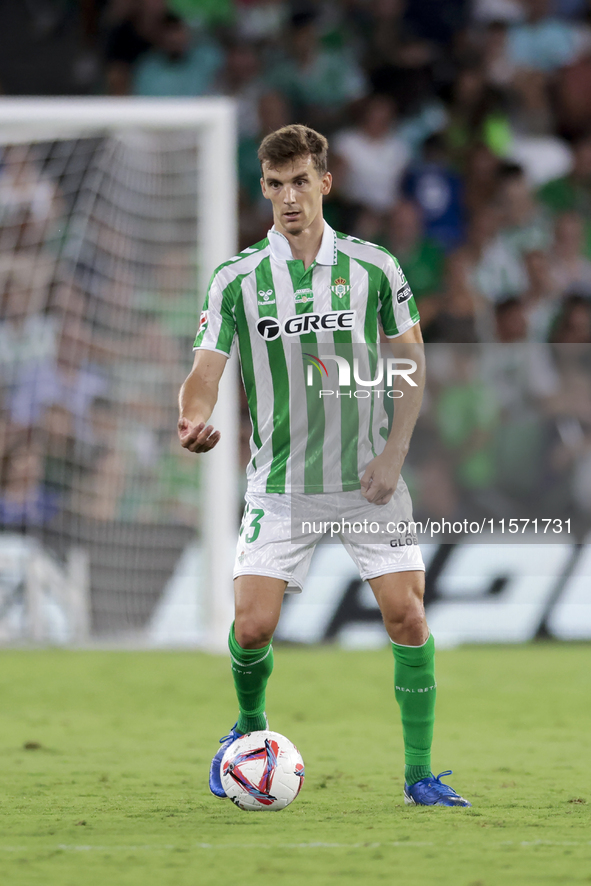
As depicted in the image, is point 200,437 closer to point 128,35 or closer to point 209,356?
point 209,356

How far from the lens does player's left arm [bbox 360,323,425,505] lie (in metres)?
3.96

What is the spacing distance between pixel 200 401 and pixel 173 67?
291 inches

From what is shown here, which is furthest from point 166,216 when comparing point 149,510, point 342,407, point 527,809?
point 527,809

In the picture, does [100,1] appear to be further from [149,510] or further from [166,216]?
[149,510]

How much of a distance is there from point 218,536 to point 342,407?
3862 mm

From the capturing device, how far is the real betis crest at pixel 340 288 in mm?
4035

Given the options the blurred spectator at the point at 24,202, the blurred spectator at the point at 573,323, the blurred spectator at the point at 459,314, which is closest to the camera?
the blurred spectator at the point at 24,202

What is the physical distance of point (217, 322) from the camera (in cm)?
404

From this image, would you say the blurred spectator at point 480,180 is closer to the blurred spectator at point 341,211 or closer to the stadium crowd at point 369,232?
the stadium crowd at point 369,232

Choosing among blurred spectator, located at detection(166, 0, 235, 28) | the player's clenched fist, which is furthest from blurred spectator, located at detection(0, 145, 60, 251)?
the player's clenched fist

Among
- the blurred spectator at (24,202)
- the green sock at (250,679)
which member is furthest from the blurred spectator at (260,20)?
the green sock at (250,679)

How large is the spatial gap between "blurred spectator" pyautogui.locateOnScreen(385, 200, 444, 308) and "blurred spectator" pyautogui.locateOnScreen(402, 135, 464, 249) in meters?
0.18

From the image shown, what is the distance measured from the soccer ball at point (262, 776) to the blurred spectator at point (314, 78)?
7.50 m

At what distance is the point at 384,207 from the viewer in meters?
10.1
